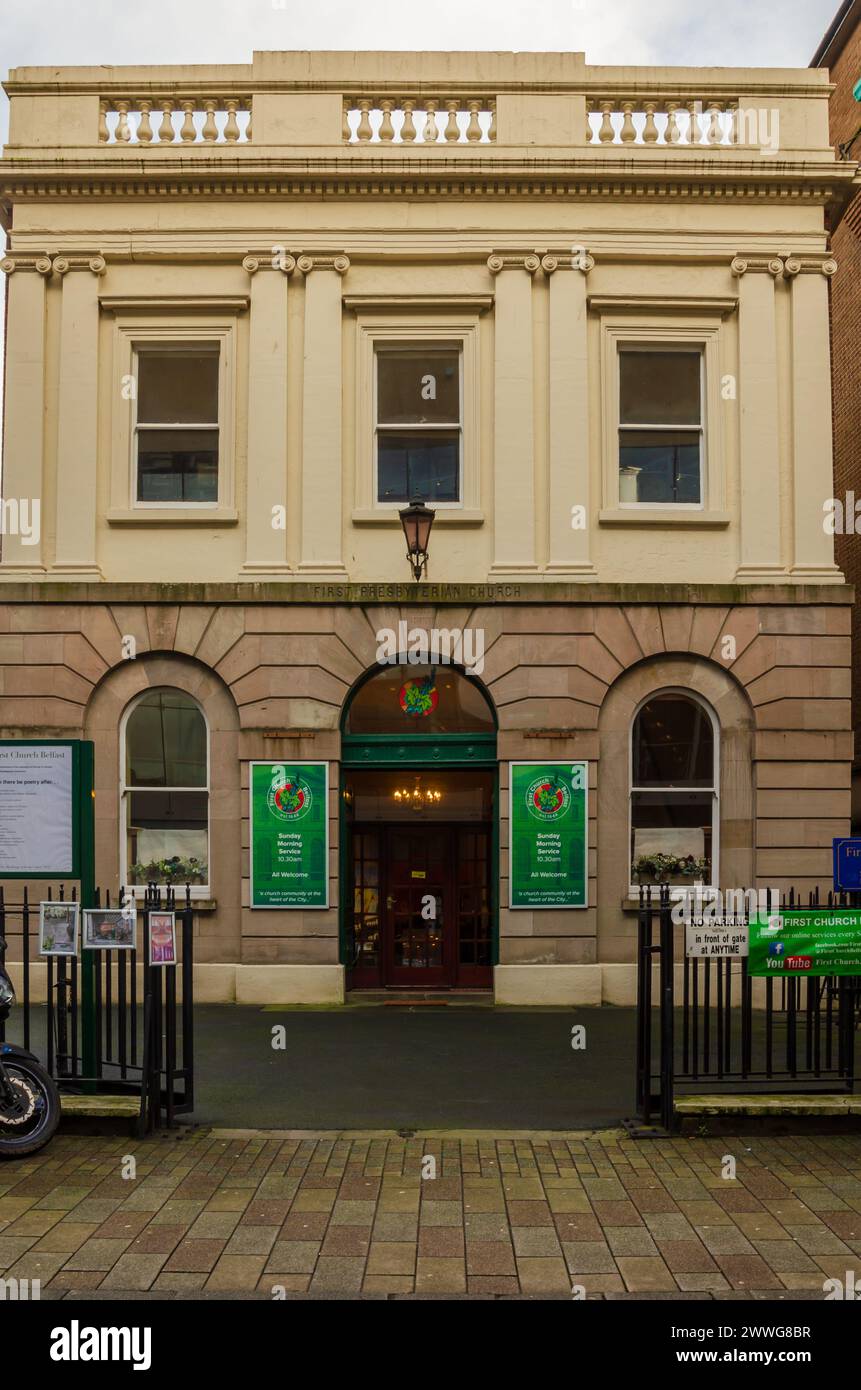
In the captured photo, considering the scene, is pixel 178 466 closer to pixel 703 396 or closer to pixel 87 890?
pixel 703 396

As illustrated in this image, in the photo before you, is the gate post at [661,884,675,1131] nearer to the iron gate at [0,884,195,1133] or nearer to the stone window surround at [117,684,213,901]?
the iron gate at [0,884,195,1133]

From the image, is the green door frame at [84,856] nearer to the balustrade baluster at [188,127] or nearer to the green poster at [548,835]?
the green poster at [548,835]

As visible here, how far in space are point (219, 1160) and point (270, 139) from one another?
12251mm

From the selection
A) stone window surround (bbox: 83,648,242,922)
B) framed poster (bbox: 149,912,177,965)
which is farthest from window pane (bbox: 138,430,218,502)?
framed poster (bbox: 149,912,177,965)

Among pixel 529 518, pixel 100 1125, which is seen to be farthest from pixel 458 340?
pixel 100 1125

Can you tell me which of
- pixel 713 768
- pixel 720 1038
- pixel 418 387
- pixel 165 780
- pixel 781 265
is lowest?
pixel 720 1038

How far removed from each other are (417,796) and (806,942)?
22.3ft

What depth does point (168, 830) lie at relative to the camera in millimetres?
14383

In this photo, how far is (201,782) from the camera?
14398 mm

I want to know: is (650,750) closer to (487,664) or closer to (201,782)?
(487,664)

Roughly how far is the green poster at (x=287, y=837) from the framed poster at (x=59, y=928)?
532 centimetres

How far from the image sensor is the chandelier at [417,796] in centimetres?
1480

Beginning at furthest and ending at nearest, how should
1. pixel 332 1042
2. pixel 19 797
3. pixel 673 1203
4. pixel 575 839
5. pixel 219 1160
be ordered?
1. pixel 575 839
2. pixel 332 1042
3. pixel 19 797
4. pixel 219 1160
5. pixel 673 1203

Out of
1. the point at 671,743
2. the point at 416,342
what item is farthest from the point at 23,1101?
the point at 416,342
